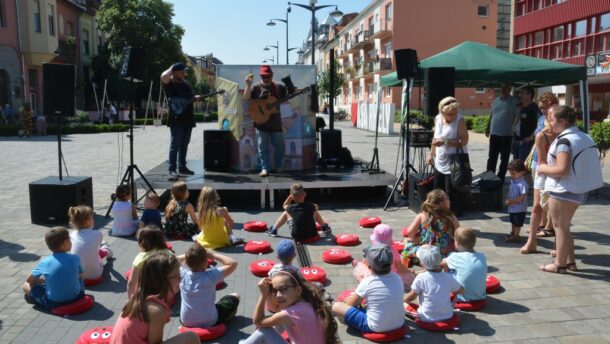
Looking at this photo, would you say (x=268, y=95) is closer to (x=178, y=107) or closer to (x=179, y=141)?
(x=178, y=107)

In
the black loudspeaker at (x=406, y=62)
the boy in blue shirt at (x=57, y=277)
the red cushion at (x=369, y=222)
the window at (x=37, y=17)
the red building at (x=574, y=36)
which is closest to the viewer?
the boy in blue shirt at (x=57, y=277)

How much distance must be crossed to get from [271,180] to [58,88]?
3.61 metres

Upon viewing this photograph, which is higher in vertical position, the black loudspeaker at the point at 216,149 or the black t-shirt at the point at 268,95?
the black t-shirt at the point at 268,95

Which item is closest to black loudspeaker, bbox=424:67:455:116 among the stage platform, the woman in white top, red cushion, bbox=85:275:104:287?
the woman in white top

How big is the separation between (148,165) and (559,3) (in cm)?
2599

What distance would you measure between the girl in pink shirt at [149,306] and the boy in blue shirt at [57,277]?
1540 millimetres

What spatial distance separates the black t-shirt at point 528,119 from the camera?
9000 millimetres

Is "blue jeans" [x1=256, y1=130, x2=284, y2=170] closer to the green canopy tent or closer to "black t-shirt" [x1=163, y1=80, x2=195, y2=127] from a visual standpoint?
"black t-shirt" [x1=163, y1=80, x2=195, y2=127]

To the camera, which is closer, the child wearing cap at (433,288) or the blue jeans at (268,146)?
the child wearing cap at (433,288)

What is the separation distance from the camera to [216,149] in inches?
390

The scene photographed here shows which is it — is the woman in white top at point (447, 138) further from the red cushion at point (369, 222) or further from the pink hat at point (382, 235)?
the pink hat at point (382, 235)

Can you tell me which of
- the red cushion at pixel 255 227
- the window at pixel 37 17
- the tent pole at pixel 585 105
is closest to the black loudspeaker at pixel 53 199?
the red cushion at pixel 255 227

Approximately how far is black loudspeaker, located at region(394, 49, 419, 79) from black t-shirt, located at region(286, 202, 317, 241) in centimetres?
316

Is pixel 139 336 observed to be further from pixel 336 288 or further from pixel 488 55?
pixel 488 55
